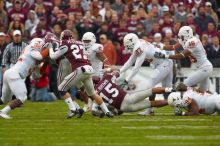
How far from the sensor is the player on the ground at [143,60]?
14.8m

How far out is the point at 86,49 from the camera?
50.1ft

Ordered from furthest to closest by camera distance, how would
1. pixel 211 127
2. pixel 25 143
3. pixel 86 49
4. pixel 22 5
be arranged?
pixel 22 5, pixel 86 49, pixel 211 127, pixel 25 143

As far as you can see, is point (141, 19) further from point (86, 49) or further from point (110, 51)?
point (86, 49)

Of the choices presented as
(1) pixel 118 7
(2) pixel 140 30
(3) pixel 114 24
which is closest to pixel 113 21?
(3) pixel 114 24

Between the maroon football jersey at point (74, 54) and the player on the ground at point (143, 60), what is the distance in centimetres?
123

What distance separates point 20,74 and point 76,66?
1.03m

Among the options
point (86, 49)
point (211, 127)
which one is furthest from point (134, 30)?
point (211, 127)

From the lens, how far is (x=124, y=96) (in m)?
14.1

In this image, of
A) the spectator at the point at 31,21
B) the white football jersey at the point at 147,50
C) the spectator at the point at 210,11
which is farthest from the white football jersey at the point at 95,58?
the spectator at the point at 210,11

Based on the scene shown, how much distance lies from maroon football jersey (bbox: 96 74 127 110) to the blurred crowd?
17.2 ft

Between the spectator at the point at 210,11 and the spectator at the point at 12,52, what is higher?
the spectator at the point at 210,11

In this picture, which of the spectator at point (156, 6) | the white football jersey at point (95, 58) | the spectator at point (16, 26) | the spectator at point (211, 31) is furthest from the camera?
the spectator at point (156, 6)

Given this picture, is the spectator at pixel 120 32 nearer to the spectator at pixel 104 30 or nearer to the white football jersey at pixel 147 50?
the spectator at pixel 104 30

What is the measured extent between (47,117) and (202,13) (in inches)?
328
